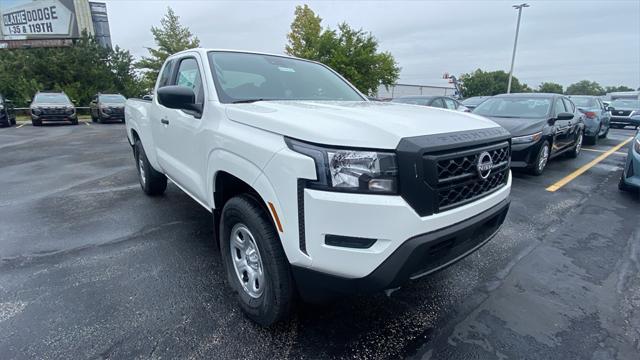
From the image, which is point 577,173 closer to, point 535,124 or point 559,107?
point 559,107

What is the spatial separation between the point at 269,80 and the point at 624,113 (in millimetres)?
21761

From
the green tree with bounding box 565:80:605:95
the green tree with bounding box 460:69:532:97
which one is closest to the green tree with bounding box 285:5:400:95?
the green tree with bounding box 460:69:532:97

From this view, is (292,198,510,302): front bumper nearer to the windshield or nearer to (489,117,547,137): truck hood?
(489,117,547,137): truck hood

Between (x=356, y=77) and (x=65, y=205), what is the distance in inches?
937

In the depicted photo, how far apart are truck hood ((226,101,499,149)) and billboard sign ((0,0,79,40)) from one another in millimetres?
37172

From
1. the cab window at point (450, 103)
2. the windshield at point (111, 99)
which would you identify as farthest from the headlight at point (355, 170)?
the windshield at point (111, 99)

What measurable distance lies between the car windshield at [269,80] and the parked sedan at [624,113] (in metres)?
20.0

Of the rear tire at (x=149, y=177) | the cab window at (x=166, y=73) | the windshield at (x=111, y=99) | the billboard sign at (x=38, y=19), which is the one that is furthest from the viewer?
the billboard sign at (x=38, y=19)

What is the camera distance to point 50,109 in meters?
16.2

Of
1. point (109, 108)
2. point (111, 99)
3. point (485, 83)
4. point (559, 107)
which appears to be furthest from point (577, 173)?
point (485, 83)

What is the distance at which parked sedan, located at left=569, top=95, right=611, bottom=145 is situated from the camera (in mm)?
11172

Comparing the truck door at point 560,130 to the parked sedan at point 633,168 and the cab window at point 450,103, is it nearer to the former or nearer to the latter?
the parked sedan at point 633,168

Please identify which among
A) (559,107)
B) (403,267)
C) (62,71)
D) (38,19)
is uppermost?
(38,19)

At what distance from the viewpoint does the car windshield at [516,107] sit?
7.19 metres
